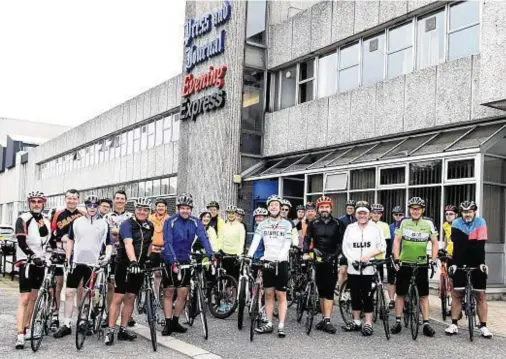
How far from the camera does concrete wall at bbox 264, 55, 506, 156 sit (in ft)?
48.2

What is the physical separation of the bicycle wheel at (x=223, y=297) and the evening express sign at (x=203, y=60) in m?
13.1

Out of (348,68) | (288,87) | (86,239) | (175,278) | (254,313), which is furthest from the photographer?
(288,87)

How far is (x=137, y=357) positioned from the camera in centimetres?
738

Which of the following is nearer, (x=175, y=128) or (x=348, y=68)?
(x=348, y=68)

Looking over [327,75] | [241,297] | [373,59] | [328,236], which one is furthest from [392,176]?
[241,297]

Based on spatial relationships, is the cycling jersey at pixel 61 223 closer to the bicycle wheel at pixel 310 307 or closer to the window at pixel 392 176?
the bicycle wheel at pixel 310 307

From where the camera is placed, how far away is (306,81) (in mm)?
21312

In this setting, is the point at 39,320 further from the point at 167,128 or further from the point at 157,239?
the point at 167,128

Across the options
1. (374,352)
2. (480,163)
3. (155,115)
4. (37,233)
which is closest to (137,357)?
(37,233)

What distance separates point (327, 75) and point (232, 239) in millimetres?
10282

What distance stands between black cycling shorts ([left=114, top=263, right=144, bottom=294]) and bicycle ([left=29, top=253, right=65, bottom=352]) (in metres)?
0.85

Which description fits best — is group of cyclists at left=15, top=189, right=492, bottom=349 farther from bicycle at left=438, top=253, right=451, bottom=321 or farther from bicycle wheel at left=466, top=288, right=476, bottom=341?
bicycle at left=438, top=253, right=451, bottom=321

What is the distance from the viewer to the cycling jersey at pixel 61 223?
8750mm

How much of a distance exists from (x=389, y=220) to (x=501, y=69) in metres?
5.14
